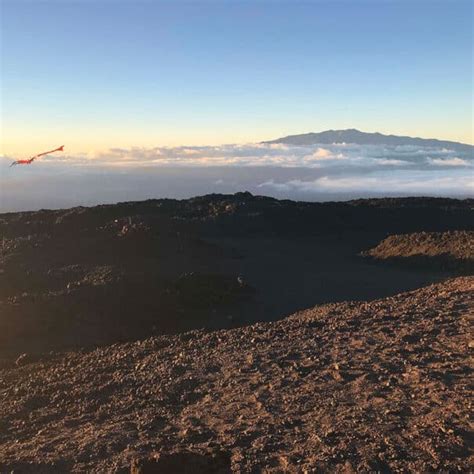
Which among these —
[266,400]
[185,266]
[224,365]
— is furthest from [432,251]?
[266,400]

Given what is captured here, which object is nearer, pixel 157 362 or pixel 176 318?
pixel 157 362

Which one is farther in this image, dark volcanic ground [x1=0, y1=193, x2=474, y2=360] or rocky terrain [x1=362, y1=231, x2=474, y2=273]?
rocky terrain [x1=362, y1=231, x2=474, y2=273]

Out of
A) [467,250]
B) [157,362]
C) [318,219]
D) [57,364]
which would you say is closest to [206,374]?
[157,362]

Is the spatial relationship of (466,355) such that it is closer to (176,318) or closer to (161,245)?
(176,318)

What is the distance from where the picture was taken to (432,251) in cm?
1786

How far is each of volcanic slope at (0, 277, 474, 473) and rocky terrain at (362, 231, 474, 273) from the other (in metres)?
8.73

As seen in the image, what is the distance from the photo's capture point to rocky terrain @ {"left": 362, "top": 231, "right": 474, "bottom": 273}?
Result: 1668 centimetres

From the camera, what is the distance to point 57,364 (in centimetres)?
811

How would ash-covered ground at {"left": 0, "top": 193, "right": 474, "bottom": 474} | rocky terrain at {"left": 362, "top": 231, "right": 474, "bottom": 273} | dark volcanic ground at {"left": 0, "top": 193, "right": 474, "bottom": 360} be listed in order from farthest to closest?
rocky terrain at {"left": 362, "top": 231, "right": 474, "bottom": 273}
dark volcanic ground at {"left": 0, "top": 193, "right": 474, "bottom": 360}
ash-covered ground at {"left": 0, "top": 193, "right": 474, "bottom": 474}

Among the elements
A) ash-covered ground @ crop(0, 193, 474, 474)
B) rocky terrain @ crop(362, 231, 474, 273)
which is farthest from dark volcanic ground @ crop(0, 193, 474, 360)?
rocky terrain @ crop(362, 231, 474, 273)

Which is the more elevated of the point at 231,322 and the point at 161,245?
the point at 161,245

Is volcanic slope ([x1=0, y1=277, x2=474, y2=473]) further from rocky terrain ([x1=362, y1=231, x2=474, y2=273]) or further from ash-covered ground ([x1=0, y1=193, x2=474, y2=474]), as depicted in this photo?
rocky terrain ([x1=362, y1=231, x2=474, y2=273])

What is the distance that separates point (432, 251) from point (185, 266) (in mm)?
7340

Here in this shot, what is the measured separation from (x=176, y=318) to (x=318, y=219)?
14.7m
